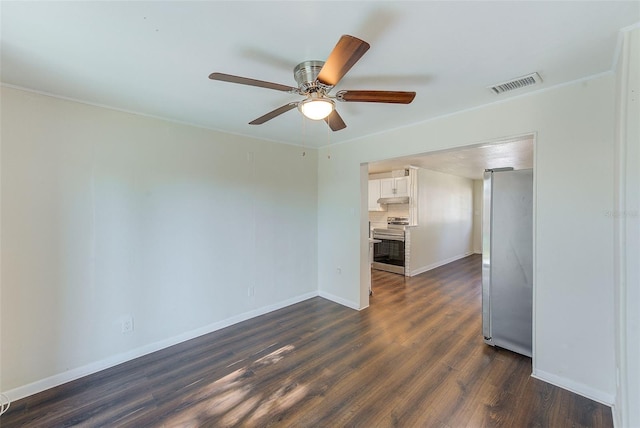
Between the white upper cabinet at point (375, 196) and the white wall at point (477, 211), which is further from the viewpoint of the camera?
the white wall at point (477, 211)

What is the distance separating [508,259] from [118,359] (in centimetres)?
404

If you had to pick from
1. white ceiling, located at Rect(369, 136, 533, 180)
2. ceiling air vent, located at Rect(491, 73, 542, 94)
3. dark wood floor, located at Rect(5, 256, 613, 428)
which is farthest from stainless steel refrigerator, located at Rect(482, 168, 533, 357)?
white ceiling, located at Rect(369, 136, 533, 180)

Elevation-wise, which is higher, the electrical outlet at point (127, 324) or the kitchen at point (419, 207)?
the kitchen at point (419, 207)

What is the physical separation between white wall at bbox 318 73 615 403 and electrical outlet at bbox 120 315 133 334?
3785 millimetres

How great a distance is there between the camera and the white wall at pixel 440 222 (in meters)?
5.74

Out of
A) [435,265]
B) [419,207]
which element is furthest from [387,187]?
[435,265]

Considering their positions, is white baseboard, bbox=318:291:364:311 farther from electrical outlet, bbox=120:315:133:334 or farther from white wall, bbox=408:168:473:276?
electrical outlet, bbox=120:315:133:334

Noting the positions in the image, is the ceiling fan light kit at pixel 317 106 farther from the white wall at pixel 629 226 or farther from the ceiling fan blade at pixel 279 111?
the white wall at pixel 629 226

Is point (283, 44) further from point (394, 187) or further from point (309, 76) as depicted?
point (394, 187)

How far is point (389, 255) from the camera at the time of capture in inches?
233

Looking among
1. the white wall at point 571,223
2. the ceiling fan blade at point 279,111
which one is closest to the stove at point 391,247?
the white wall at point 571,223

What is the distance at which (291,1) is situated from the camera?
47.5 inches

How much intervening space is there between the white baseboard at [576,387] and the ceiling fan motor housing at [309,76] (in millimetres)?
2927

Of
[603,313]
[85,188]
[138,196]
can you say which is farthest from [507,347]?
[85,188]
